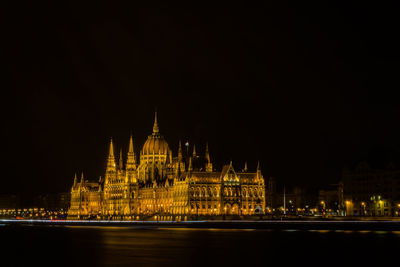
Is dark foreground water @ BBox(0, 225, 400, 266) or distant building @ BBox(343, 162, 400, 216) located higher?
distant building @ BBox(343, 162, 400, 216)

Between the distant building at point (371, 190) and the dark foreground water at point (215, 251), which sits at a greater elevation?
the distant building at point (371, 190)

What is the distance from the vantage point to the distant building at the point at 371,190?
14738cm

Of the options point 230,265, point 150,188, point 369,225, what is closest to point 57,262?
point 230,265

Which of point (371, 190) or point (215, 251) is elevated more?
point (371, 190)

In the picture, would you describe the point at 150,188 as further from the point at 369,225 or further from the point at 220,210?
the point at 369,225

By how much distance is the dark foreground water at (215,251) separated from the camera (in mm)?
61219

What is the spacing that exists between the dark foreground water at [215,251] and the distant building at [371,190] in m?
61.6

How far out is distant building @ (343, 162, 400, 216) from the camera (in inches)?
5802

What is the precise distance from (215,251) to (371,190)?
90310 millimetres

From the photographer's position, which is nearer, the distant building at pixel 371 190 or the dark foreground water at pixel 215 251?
the dark foreground water at pixel 215 251

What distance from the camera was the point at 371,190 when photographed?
153 m

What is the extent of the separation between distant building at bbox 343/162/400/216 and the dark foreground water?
202 feet

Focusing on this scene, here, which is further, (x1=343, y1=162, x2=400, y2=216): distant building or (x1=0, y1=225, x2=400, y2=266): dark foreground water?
(x1=343, y1=162, x2=400, y2=216): distant building

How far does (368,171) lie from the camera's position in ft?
509
